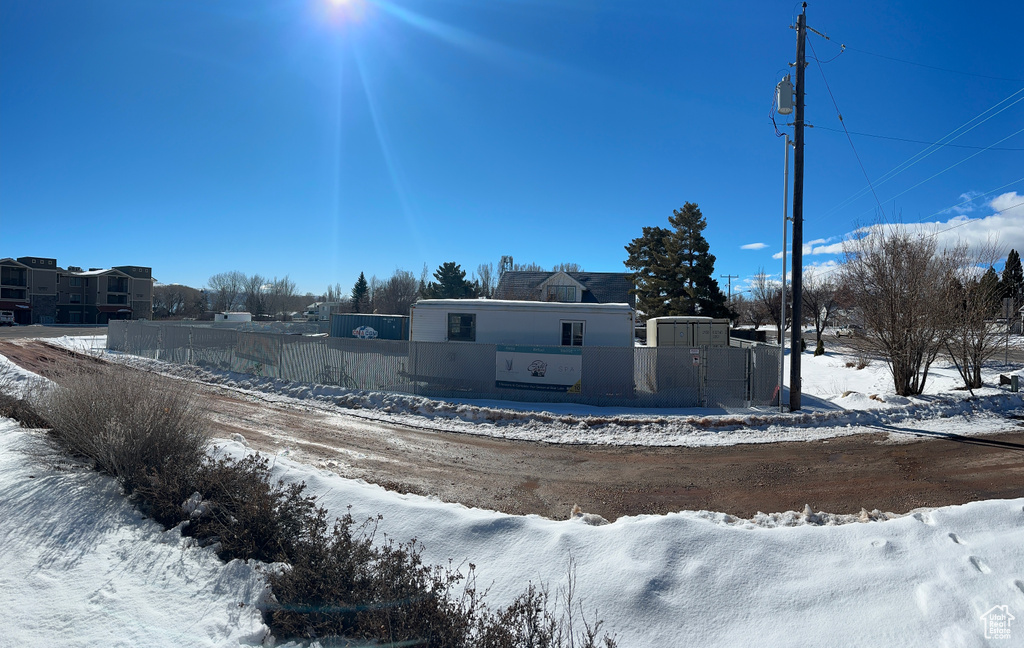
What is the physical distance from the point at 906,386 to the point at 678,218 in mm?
22213

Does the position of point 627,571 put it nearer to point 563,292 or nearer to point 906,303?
point 906,303

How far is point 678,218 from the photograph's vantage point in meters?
34.6

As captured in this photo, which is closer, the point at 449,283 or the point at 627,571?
the point at 627,571

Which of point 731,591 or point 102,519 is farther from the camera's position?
point 102,519

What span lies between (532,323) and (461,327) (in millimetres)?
2482

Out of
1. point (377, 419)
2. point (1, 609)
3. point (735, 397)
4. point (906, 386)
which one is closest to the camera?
point (1, 609)

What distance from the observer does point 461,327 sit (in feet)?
55.9

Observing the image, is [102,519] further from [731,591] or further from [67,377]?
[731,591]

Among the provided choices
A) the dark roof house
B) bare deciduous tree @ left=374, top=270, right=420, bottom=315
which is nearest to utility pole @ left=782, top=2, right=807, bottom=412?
the dark roof house

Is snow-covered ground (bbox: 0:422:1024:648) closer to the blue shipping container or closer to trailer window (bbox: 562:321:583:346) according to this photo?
trailer window (bbox: 562:321:583:346)

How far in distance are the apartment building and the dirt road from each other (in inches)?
2955

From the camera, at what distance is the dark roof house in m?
41.4

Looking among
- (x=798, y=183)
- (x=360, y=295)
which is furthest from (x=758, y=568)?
(x=360, y=295)

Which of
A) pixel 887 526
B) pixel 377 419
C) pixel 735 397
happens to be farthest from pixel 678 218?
pixel 887 526
